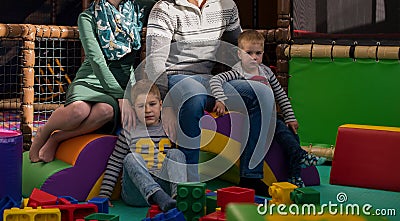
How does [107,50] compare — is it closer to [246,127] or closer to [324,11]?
[246,127]

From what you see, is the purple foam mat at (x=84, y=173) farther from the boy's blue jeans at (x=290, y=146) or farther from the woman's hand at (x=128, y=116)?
the boy's blue jeans at (x=290, y=146)

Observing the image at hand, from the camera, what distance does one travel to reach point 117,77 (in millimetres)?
3322

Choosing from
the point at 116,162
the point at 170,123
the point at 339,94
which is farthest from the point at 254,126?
the point at 339,94

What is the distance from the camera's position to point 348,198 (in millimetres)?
3146

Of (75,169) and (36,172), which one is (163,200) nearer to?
(75,169)

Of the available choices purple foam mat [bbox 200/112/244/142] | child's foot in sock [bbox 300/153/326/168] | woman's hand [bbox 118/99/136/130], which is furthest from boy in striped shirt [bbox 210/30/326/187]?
woman's hand [bbox 118/99/136/130]

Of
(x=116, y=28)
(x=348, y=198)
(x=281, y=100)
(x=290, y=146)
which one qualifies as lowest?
(x=348, y=198)

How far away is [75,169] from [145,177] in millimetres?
382

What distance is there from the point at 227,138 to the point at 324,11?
1.35 m

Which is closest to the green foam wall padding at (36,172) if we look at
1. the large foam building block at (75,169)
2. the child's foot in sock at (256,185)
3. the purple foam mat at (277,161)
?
the large foam building block at (75,169)

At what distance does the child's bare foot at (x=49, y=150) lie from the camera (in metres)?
3.16

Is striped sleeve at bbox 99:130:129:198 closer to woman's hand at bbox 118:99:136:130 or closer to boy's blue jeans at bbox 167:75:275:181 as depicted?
woman's hand at bbox 118:99:136:130

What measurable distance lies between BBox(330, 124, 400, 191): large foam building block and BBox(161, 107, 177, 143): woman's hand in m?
0.95

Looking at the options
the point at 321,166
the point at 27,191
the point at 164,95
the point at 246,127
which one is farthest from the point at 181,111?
the point at 321,166
